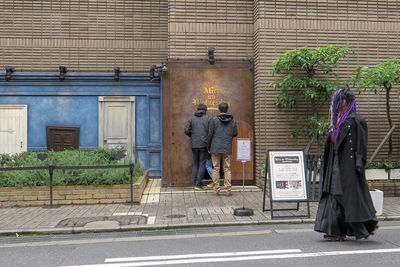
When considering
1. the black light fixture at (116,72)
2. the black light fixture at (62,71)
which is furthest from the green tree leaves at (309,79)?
the black light fixture at (62,71)

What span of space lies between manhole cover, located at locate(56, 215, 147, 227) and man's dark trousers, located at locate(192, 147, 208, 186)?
282 centimetres

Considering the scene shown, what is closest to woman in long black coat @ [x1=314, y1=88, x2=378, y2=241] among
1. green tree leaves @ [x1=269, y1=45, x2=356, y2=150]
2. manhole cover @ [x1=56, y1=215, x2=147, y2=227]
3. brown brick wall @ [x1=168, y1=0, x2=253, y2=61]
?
manhole cover @ [x1=56, y1=215, x2=147, y2=227]

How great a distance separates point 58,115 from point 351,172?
8.71m

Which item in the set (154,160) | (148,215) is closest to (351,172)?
(148,215)

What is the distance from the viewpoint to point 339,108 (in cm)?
531

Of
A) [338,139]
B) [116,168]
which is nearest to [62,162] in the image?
[116,168]

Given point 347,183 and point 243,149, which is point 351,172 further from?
point 243,149

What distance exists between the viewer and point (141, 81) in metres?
11.5

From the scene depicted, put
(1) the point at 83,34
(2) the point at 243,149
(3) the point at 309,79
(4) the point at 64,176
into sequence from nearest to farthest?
(2) the point at 243,149 < (4) the point at 64,176 < (3) the point at 309,79 < (1) the point at 83,34

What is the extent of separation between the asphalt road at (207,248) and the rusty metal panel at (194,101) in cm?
386

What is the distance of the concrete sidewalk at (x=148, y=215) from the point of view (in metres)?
6.13

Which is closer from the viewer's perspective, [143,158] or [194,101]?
[194,101]

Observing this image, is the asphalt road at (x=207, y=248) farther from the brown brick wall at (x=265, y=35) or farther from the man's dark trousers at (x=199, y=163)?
the brown brick wall at (x=265, y=35)

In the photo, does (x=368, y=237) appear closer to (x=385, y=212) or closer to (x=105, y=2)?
(x=385, y=212)
